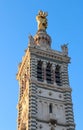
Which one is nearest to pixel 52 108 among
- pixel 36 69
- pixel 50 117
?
pixel 50 117

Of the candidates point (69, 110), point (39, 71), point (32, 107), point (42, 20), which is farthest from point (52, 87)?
point (42, 20)

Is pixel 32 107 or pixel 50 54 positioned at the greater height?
pixel 50 54

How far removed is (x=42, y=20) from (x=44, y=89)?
49.9ft

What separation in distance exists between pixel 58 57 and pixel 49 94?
671cm

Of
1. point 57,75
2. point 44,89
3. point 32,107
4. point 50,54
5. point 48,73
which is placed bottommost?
point 32,107

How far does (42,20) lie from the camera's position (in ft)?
193

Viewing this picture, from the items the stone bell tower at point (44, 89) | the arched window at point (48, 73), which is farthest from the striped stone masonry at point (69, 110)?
the arched window at point (48, 73)

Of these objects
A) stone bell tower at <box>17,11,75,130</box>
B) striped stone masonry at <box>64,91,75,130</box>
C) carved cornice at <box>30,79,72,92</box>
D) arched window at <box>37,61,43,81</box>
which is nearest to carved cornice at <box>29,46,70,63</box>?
stone bell tower at <box>17,11,75,130</box>

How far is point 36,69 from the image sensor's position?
161 feet

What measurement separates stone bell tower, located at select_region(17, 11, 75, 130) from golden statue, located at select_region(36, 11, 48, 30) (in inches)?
128

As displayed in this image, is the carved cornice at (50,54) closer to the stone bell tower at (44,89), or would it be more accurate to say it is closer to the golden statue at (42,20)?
the stone bell tower at (44,89)

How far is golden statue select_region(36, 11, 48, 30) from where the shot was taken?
5823 centimetres

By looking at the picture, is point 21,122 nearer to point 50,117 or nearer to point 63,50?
point 50,117

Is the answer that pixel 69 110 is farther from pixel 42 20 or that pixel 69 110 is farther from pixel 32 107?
pixel 42 20
